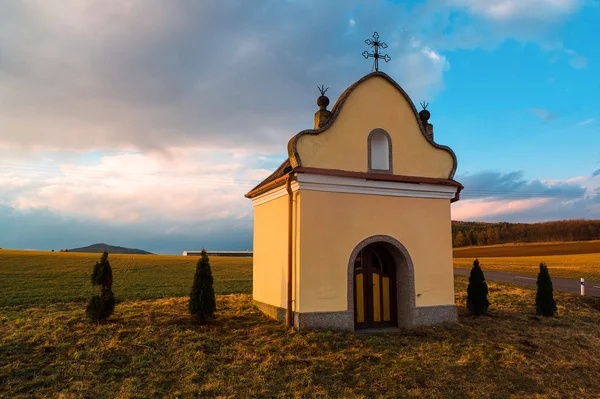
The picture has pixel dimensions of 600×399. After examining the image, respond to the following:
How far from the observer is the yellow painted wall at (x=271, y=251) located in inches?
454

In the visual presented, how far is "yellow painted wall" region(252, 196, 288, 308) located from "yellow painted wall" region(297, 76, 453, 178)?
5.92ft

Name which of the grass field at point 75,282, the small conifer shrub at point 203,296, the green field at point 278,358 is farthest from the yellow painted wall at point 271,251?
the grass field at point 75,282

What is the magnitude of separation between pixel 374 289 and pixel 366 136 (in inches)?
175

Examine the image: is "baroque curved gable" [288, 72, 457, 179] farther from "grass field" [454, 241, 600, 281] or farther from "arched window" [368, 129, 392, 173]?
"grass field" [454, 241, 600, 281]

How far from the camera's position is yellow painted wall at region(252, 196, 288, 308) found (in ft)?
37.8

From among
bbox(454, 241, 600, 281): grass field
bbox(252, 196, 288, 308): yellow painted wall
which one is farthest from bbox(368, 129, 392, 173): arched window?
bbox(454, 241, 600, 281): grass field

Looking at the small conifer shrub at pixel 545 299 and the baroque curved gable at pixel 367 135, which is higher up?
the baroque curved gable at pixel 367 135

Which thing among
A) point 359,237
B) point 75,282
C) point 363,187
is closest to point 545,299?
point 359,237

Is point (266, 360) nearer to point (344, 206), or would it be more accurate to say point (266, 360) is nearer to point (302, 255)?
point (302, 255)

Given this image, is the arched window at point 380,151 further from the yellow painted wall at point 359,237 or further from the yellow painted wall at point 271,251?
the yellow painted wall at point 271,251

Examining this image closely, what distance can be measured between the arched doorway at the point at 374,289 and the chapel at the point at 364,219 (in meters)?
0.03

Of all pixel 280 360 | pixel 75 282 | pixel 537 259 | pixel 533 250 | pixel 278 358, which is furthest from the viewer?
pixel 533 250

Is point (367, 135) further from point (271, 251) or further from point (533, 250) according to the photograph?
point (533, 250)

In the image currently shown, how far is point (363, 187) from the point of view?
11133 millimetres
